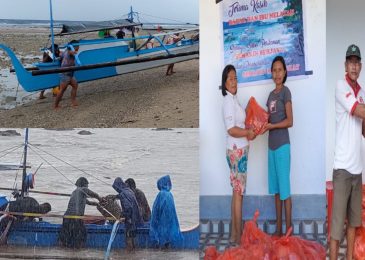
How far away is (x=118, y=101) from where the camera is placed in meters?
4.62

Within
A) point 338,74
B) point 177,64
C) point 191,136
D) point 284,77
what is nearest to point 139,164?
point 191,136

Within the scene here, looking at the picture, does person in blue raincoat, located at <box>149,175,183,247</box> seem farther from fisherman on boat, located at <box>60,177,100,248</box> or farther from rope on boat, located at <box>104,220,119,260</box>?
fisherman on boat, located at <box>60,177,100,248</box>

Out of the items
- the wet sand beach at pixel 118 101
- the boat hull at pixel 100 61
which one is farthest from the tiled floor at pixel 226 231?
the boat hull at pixel 100 61

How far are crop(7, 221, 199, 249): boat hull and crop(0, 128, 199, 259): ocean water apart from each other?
46 millimetres

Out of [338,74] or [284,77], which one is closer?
[284,77]

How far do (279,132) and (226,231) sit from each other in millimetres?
726

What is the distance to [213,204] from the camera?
15.5 feet

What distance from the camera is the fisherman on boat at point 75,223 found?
4727 mm

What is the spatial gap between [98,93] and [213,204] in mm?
1017

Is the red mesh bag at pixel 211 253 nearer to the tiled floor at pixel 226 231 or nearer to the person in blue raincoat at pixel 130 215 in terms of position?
the tiled floor at pixel 226 231

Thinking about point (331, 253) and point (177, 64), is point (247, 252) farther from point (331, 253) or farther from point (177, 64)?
point (177, 64)

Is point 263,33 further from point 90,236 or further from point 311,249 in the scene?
point 90,236

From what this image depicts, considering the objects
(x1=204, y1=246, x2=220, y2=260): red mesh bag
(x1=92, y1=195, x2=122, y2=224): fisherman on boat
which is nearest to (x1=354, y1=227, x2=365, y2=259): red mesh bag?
(x1=204, y1=246, x2=220, y2=260): red mesh bag

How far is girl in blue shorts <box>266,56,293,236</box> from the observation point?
14.9 feet
